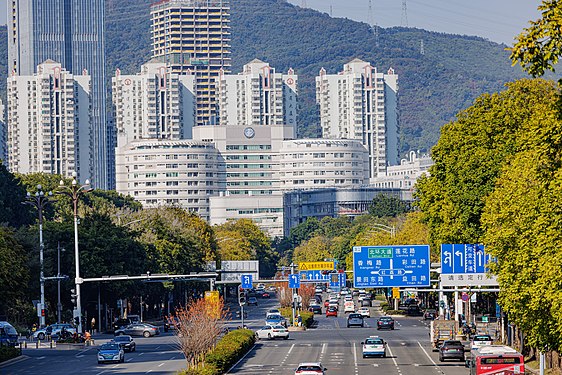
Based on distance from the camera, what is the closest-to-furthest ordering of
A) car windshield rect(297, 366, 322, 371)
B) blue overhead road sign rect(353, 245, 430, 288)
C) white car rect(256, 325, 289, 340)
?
1. car windshield rect(297, 366, 322, 371)
2. blue overhead road sign rect(353, 245, 430, 288)
3. white car rect(256, 325, 289, 340)

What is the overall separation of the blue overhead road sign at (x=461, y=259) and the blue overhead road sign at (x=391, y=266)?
5.73 metres

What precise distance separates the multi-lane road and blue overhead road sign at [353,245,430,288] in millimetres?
4629

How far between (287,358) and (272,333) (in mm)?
23611

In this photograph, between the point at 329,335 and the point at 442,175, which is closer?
the point at 442,175

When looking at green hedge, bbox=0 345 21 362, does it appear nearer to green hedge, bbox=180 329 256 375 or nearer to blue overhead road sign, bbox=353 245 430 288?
green hedge, bbox=180 329 256 375

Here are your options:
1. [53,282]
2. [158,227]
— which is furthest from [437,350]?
[158,227]

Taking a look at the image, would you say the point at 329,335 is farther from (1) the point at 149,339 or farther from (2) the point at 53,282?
(2) the point at 53,282

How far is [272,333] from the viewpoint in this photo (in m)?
105

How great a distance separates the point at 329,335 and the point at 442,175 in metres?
25.2

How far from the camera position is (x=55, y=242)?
399ft

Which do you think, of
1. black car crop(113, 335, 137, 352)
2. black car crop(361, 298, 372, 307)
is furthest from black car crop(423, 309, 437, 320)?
black car crop(113, 335, 137, 352)

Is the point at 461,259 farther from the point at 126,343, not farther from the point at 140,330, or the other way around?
the point at 140,330

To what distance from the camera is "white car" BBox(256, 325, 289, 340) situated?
10469 cm

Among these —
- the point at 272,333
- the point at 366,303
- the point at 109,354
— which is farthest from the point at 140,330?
the point at 366,303
